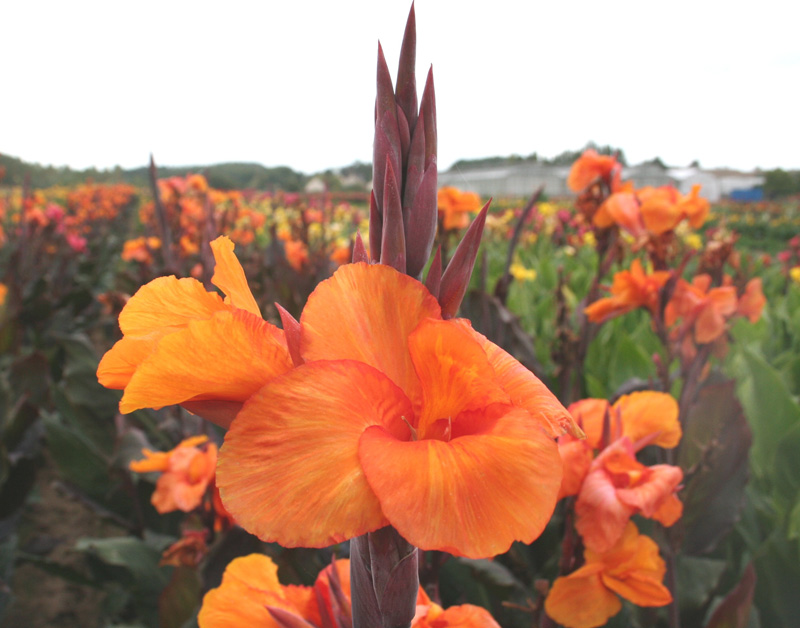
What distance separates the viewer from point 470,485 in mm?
303

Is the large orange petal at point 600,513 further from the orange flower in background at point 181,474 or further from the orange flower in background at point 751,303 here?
the orange flower in background at point 751,303

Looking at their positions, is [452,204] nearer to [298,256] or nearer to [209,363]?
[209,363]

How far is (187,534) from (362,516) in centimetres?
100

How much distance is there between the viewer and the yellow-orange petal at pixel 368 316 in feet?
1.13

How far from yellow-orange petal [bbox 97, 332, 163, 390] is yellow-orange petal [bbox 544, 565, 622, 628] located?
56cm

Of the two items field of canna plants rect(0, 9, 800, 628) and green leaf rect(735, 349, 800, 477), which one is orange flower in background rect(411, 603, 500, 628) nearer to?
field of canna plants rect(0, 9, 800, 628)

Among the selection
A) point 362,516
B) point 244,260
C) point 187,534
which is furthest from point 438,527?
point 244,260

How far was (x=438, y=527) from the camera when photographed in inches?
11.4

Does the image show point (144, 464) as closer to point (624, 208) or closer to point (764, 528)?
point (624, 208)

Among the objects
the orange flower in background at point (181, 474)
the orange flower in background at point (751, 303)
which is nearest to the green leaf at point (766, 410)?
the orange flower in background at point (751, 303)

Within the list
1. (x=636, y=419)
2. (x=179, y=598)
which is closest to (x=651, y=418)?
(x=636, y=419)

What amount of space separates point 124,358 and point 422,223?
8.3 inches

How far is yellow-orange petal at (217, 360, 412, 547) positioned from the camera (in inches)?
11.6

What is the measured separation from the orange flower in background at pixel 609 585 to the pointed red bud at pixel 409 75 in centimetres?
57
